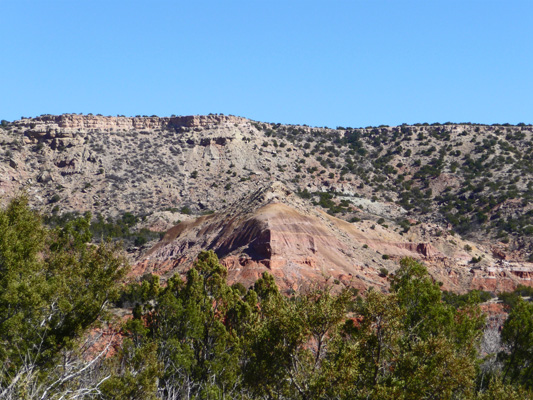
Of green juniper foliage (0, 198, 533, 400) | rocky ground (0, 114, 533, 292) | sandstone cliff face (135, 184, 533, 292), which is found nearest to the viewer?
green juniper foliage (0, 198, 533, 400)

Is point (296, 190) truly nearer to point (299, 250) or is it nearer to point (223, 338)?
Result: point (299, 250)

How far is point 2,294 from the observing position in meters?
18.1

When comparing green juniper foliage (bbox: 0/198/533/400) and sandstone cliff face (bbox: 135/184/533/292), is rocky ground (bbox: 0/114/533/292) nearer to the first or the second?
sandstone cliff face (bbox: 135/184/533/292)

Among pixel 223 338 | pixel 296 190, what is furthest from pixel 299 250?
pixel 296 190

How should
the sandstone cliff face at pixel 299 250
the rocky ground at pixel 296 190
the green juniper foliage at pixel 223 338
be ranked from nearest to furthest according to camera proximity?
1. the green juniper foliage at pixel 223 338
2. the sandstone cliff face at pixel 299 250
3. the rocky ground at pixel 296 190

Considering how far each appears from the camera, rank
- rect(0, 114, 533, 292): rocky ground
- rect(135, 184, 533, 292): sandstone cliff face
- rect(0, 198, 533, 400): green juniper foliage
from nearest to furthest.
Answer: rect(0, 198, 533, 400): green juniper foliage < rect(135, 184, 533, 292): sandstone cliff face < rect(0, 114, 533, 292): rocky ground

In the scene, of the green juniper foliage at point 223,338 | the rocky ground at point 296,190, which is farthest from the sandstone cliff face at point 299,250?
the green juniper foliage at point 223,338

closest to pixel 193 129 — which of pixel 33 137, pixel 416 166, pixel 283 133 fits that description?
pixel 283 133

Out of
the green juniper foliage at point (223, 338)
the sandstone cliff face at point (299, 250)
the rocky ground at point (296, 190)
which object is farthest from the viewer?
the rocky ground at point (296, 190)

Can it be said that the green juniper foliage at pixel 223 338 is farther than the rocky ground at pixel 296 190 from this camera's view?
No

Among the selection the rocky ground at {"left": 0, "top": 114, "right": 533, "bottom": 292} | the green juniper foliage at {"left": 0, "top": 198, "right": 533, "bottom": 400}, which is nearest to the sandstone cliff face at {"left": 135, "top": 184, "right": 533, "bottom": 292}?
the rocky ground at {"left": 0, "top": 114, "right": 533, "bottom": 292}

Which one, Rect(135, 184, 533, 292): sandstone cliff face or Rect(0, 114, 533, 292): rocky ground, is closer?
Rect(135, 184, 533, 292): sandstone cliff face

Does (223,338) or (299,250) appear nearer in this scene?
(223,338)

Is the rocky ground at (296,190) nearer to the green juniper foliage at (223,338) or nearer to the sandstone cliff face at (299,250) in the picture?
the sandstone cliff face at (299,250)
